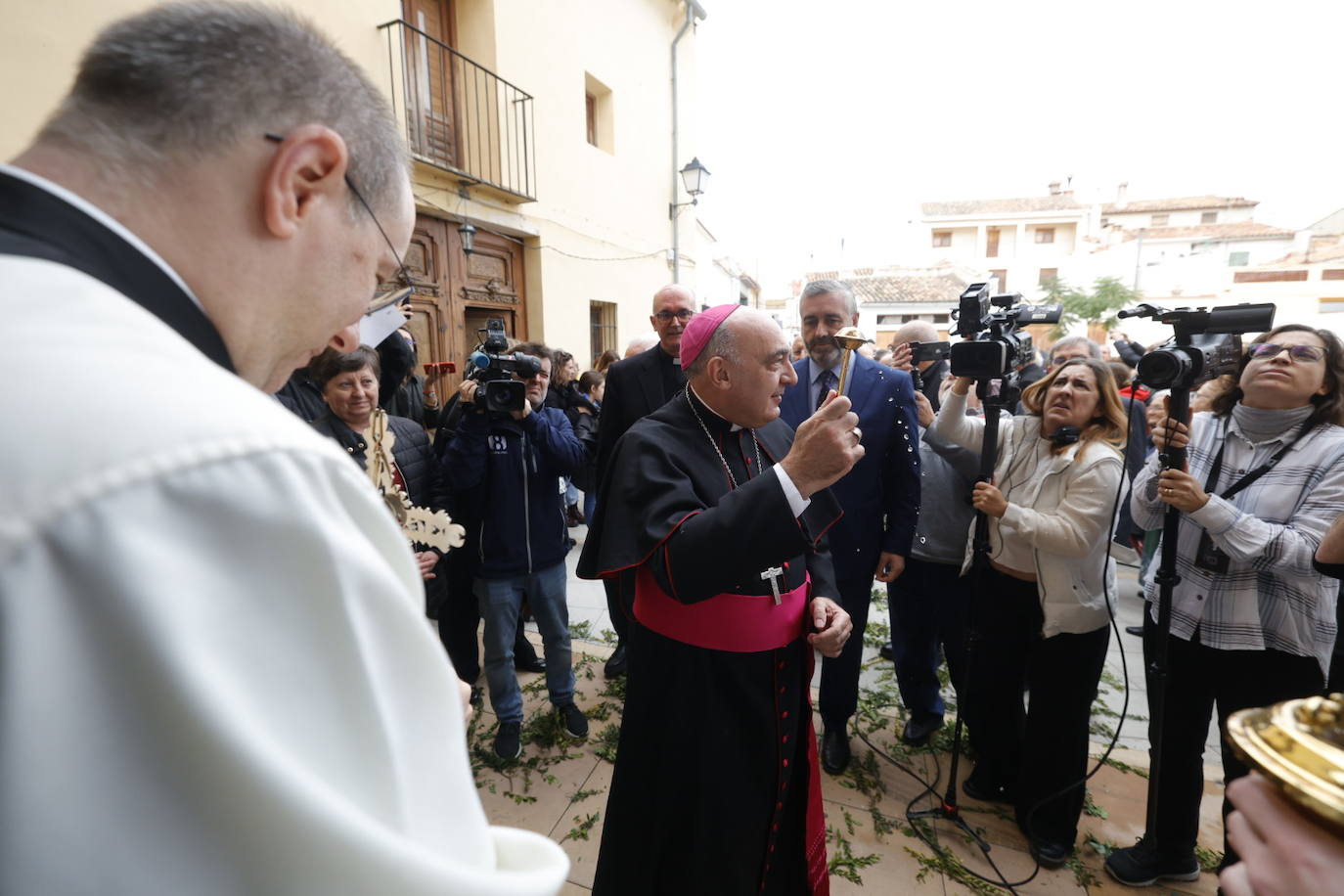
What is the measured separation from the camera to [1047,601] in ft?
8.86

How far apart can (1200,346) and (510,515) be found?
3.10 metres

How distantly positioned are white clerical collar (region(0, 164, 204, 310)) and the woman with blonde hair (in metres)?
2.82

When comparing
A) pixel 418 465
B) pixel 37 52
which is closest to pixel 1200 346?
pixel 418 465

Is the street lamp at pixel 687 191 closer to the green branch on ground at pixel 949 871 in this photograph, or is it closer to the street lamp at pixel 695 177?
the street lamp at pixel 695 177

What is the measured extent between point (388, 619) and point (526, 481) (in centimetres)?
297

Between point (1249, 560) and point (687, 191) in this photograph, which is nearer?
point (1249, 560)

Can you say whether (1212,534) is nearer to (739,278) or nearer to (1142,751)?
(1142,751)

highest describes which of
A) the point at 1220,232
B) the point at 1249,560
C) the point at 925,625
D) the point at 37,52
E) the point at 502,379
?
the point at 1220,232

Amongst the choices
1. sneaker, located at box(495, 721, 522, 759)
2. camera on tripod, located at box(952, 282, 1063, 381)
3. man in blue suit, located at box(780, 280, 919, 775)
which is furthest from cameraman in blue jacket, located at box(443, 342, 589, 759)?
camera on tripod, located at box(952, 282, 1063, 381)

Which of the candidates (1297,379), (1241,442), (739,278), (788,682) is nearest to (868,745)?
(788,682)

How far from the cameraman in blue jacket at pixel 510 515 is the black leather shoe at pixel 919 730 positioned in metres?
1.85

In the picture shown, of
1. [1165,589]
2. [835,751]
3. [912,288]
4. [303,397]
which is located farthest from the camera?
[912,288]

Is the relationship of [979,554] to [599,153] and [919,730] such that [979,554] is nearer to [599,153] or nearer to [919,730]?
[919,730]

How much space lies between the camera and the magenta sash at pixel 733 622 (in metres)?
1.99
